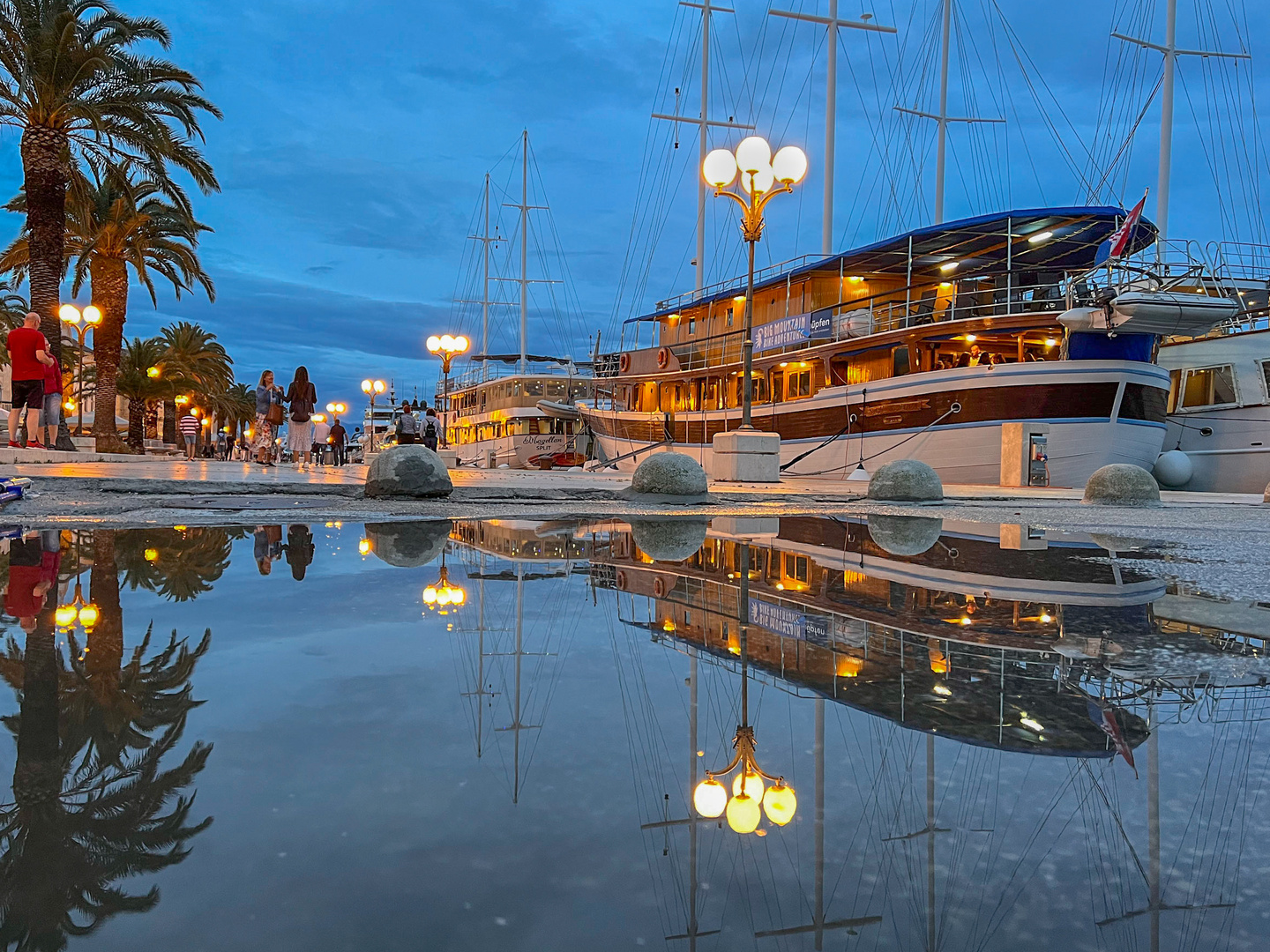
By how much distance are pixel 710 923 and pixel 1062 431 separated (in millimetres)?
20204

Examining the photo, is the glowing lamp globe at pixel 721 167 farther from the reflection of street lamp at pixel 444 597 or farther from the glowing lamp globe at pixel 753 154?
the reflection of street lamp at pixel 444 597

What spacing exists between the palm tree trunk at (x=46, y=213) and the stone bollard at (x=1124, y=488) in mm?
20219

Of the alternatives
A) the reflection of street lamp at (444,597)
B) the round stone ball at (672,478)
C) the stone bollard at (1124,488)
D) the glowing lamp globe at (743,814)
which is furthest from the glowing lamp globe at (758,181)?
the glowing lamp globe at (743,814)

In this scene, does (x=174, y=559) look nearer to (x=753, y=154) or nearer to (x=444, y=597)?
(x=444, y=597)

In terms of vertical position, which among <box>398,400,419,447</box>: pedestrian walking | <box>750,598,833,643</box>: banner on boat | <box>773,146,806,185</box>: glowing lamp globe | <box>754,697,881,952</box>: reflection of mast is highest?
<box>773,146,806,185</box>: glowing lamp globe

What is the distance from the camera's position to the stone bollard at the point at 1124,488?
12266 mm

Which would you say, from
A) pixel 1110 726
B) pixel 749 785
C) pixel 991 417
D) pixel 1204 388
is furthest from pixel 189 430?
pixel 1110 726

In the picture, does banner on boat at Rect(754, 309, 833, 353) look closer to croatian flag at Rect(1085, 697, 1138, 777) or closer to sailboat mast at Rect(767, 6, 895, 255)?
sailboat mast at Rect(767, 6, 895, 255)

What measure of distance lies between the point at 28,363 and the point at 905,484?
477 inches

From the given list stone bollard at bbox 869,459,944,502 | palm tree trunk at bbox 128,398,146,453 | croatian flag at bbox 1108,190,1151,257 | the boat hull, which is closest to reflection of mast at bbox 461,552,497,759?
stone bollard at bbox 869,459,944,502

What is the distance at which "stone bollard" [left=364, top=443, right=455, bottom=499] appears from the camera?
378 inches

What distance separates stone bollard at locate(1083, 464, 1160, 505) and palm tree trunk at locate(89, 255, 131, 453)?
1033 inches

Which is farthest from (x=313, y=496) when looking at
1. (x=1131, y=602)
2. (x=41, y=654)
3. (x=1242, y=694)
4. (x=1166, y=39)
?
(x=1166, y=39)

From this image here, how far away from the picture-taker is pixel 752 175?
14.3 meters
